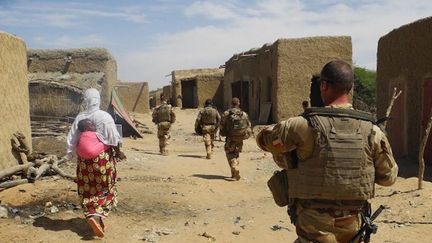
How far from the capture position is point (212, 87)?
2747 centimetres

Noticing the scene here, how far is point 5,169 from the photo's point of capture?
242 inches

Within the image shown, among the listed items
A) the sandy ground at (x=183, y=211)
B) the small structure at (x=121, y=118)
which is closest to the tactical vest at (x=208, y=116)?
the sandy ground at (x=183, y=211)

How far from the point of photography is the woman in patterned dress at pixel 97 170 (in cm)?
471

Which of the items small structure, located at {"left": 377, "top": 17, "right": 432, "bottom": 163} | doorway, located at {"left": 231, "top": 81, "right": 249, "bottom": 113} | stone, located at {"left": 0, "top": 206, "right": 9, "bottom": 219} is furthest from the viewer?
Result: doorway, located at {"left": 231, "top": 81, "right": 249, "bottom": 113}

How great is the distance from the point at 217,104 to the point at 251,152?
48.9 ft

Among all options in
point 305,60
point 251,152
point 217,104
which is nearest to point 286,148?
point 251,152

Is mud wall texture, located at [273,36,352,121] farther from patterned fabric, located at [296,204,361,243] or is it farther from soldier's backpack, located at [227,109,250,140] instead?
patterned fabric, located at [296,204,361,243]

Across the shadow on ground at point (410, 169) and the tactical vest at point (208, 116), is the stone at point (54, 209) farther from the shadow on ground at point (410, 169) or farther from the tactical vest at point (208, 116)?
the shadow on ground at point (410, 169)

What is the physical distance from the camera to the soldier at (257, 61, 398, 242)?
2.51m

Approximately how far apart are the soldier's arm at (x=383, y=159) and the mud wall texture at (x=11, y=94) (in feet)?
16.9

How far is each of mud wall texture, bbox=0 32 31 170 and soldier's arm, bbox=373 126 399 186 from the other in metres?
5.16

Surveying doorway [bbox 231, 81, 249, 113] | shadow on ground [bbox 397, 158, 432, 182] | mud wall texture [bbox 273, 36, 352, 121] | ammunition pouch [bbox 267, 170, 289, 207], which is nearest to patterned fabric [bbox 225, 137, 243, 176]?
shadow on ground [bbox 397, 158, 432, 182]

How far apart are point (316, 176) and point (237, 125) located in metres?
5.81

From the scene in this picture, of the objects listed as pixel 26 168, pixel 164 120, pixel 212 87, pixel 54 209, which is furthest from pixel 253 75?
pixel 54 209
